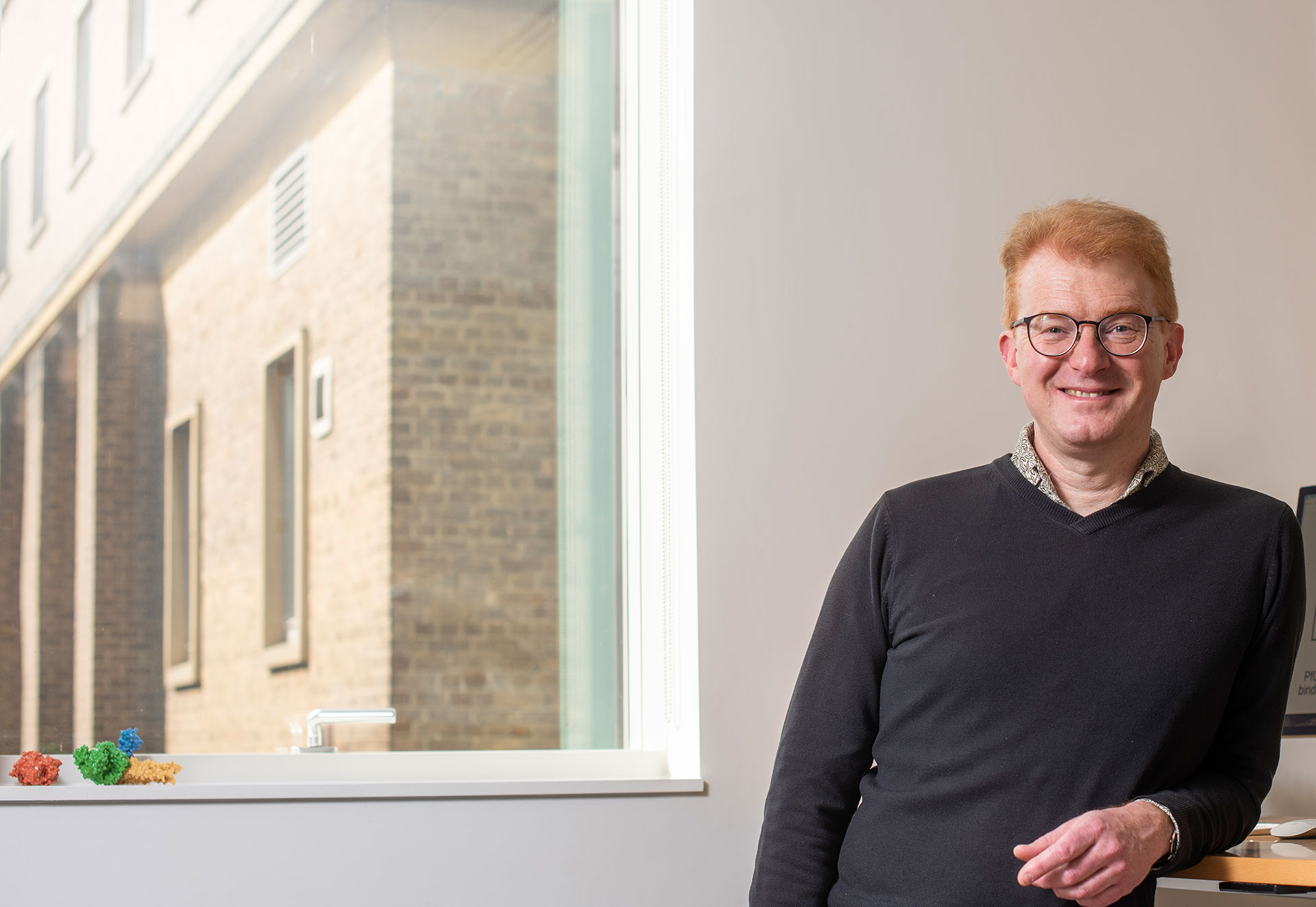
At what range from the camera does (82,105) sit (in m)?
2.62

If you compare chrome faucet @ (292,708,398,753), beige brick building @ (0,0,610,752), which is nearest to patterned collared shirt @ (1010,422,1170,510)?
beige brick building @ (0,0,610,752)

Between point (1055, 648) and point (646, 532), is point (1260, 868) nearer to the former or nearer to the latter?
point (1055, 648)

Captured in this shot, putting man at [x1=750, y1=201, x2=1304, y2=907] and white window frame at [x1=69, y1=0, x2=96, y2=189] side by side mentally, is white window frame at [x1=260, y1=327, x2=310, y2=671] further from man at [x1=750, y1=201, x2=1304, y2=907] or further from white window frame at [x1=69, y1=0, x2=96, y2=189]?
man at [x1=750, y1=201, x2=1304, y2=907]

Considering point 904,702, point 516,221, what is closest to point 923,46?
point 516,221

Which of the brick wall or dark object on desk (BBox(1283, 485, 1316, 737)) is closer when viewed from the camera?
dark object on desk (BBox(1283, 485, 1316, 737))

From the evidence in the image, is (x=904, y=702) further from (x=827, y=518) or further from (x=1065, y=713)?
(x=827, y=518)

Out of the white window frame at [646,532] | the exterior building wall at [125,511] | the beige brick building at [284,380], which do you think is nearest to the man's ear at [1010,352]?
the white window frame at [646,532]

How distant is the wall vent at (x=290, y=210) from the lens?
2.78 meters

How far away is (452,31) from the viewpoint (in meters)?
2.88

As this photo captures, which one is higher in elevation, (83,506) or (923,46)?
(923,46)

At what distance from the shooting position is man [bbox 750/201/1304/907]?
173 cm

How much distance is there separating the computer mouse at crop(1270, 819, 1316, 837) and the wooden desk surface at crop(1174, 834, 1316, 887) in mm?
248

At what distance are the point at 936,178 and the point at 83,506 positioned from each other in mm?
1981

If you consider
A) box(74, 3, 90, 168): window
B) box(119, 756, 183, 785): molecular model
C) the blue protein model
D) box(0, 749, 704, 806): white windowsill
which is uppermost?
box(74, 3, 90, 168): window
